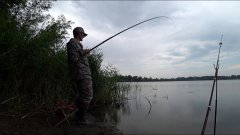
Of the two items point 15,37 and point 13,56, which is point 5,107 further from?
point 15,37

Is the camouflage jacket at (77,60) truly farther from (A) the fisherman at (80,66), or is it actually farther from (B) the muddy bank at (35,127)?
(B) the muddy bank at (35,127)

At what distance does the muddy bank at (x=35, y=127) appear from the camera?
5.12 meters

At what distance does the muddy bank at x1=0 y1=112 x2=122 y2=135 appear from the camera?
5.12 metres

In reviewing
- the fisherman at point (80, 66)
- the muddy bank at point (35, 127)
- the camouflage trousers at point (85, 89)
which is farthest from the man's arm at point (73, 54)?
the muddy bank at point (35, 127)

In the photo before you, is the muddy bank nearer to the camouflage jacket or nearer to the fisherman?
the fisherman

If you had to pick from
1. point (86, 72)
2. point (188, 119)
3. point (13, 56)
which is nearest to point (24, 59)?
point (13, 56)

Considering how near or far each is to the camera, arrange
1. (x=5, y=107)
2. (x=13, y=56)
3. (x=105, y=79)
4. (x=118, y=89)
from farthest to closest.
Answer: (x=118, y=89), (x=105, y=79), (x=13, y=56), (x=5, y=107)

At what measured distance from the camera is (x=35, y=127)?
5.48 metres

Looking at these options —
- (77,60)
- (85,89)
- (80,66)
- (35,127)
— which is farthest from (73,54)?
(35,127)

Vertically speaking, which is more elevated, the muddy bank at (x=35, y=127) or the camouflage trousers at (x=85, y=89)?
the camouflage trousers at (x=85, y=89)

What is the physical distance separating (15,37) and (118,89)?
720 centimetres

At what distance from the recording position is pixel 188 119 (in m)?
9.98

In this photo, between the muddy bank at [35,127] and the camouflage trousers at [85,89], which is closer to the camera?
the muddy bank at [35,127]

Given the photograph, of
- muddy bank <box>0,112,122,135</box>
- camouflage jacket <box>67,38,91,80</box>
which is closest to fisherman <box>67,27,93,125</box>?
camouflage jacket <box>67,38,91,80</box>
